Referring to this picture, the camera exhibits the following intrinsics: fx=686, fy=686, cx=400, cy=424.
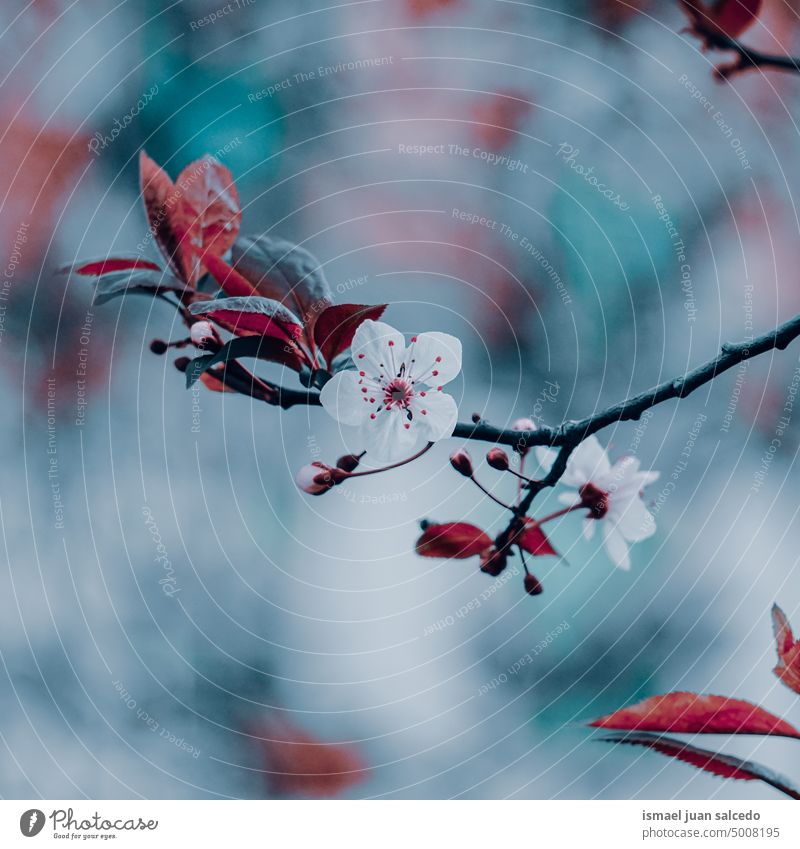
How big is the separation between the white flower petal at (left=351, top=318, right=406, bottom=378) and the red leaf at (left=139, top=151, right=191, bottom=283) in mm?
180

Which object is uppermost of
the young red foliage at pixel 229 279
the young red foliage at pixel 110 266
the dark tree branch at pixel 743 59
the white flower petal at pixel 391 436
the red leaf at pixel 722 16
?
the red leaf at pixel 722 16

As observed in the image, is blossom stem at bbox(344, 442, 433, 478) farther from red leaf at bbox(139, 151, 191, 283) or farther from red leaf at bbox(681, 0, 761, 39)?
red leaf at bbox(681, 0, 761, 39)

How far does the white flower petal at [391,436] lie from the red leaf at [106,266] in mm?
268

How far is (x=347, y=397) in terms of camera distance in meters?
0.66

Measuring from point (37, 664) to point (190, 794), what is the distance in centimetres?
20

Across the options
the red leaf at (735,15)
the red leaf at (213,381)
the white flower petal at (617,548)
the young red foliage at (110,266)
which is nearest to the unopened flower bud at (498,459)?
the white flower petal at (617,548)

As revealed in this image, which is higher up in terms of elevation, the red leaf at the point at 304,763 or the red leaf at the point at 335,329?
the red leaf at the point at 335,329

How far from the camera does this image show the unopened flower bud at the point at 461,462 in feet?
2.19

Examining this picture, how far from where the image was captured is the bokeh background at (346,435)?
0.67 metres

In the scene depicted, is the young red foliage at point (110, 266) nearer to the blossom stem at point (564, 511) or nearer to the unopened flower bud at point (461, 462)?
the unopened flower bud at point (461, 462)

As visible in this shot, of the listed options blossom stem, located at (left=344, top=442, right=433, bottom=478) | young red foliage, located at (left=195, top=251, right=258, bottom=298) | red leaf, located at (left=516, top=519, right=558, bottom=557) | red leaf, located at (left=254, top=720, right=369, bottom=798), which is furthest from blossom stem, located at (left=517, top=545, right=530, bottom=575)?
young red foliage, located at (left=195, top=251, right=258, bottom=298)

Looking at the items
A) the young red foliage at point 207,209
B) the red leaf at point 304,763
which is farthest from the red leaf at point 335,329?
the red leaf at point 304,763

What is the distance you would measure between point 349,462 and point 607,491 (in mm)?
255
